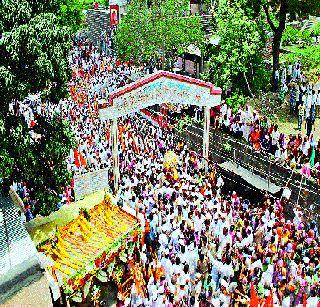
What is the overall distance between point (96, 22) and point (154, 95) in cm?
2444

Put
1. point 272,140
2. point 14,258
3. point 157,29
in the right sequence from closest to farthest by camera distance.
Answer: point 14,258 → point 272,140 → point 157,29

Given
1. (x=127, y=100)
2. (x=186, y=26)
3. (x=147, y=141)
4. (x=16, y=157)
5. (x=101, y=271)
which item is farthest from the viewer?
(x=186, y=26)

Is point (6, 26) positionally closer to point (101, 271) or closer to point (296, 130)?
point (101, 271)

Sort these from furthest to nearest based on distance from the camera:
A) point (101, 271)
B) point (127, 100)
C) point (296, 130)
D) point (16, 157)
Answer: point (296, 130) → point (127, 100) → point (101, 271) → point (16, 157)

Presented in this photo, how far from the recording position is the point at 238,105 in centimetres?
2148

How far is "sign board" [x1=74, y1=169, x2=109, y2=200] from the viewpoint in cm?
1461

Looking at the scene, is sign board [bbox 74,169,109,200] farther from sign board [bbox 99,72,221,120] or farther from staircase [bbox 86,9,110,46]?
staircase [bbox 86,9,110,46]

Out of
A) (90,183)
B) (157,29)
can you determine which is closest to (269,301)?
(90,183)

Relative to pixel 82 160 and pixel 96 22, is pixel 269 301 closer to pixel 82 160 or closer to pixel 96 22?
pixel 82 160

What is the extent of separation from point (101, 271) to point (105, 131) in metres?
8.73

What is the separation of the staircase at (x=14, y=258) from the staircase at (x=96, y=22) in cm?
2665

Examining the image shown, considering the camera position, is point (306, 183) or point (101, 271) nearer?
point (101, 271)

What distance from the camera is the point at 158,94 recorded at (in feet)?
52.1

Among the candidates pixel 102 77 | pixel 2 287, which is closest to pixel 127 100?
pixel 2 287
